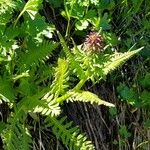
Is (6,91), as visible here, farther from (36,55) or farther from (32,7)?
(32,7)

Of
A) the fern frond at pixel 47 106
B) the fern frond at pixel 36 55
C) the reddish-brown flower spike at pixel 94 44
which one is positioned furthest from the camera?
the fern frond at pixel 36 55

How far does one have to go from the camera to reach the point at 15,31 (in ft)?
5.59

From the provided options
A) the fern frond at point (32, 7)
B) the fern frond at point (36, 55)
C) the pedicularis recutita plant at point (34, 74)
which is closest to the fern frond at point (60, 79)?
the pedicularis recutita plant at point (34, 74)

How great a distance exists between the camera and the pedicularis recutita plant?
1.61m

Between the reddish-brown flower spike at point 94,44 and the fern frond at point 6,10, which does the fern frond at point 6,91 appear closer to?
the fern frond at point 6,10

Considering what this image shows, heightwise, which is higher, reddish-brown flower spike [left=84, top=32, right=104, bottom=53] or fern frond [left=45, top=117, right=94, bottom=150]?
reddish-brown flower spike [left=84, top=32, right=104, bottom=53]

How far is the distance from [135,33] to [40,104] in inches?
27.7

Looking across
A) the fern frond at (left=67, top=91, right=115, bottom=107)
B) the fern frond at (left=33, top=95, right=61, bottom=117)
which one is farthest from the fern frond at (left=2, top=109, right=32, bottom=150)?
the fern frond at (left=67, top=91, right=115, bottom=107)

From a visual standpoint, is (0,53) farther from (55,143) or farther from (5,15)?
A: (55,143)

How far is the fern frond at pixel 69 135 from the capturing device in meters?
1.65

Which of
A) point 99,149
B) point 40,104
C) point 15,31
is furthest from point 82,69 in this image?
point 99,149

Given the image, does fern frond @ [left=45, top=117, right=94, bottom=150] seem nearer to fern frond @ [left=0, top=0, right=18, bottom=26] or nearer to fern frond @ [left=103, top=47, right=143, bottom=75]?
fern frond @ [left=103, top=47, right=143, bottom=75]

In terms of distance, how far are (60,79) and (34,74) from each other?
18 centimetres

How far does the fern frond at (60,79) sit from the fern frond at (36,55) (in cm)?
11
